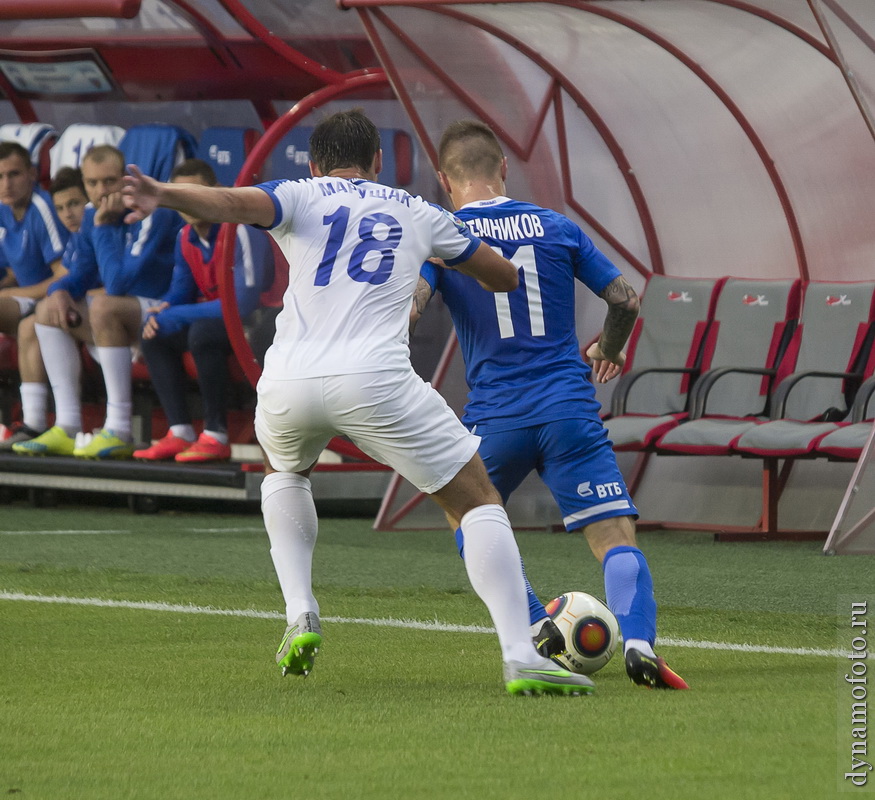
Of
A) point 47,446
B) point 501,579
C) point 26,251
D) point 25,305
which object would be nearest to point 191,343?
point 47,446

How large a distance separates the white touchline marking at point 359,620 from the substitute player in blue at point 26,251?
219 inches

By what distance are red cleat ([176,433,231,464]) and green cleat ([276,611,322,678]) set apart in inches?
261

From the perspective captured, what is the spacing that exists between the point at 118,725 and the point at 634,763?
1.41 meters

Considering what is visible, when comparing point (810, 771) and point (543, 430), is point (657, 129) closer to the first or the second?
point (543, 430)

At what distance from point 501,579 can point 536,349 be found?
0.94 m

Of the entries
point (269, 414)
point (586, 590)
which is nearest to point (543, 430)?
point (269, 414)

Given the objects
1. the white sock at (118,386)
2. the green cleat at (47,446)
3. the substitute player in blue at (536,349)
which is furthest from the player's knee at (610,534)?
the green cleat at (47,446)

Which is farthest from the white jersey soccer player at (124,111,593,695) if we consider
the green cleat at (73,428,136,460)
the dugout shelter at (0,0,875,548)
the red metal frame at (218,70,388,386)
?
the green cleat at (73,428,136,460)

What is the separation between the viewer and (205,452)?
11.7 meters

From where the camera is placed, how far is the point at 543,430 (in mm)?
5371

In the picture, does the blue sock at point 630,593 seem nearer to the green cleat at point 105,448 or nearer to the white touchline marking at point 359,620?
the white touchline marking at point 359,620

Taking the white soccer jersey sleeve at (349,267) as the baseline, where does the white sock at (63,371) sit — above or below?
below

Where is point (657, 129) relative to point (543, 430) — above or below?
above

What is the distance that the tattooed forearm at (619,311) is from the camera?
5.43 meters
